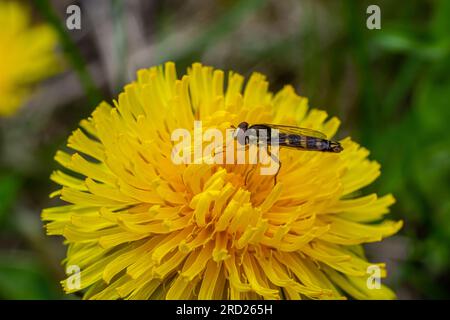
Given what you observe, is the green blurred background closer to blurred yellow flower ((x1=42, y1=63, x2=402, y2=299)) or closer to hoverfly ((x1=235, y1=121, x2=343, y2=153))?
blurred yellow flower ((x1=42, y1=63, x2=402, y2=299))

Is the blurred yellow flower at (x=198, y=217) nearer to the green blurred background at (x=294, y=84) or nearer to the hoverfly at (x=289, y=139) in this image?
the hoverfly at (x=289, y=139)

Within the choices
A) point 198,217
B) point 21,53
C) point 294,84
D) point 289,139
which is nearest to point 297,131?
point 289,139

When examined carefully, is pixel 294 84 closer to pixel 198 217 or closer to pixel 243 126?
pixel 243 126

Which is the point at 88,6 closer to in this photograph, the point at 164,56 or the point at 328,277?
the point at 164,56

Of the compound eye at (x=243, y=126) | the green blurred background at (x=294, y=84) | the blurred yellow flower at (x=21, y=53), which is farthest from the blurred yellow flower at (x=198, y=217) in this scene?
the blurred yellow flower at (x=21, y=53)

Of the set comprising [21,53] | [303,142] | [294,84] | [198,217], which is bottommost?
[198,217]
